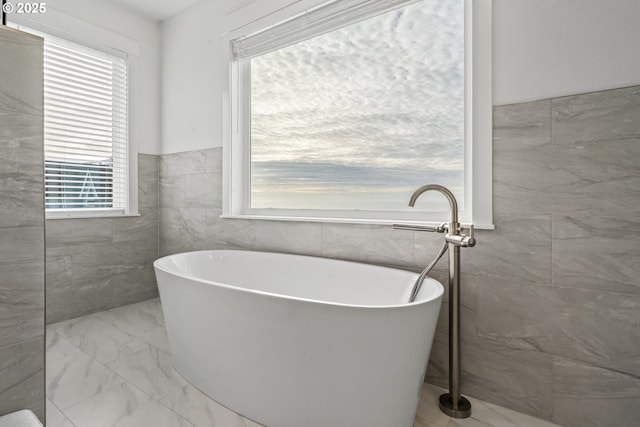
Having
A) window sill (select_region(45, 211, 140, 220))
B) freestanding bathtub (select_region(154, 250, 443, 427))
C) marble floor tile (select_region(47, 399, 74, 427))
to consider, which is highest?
window sill (select_region(45, 211, 140, 220))

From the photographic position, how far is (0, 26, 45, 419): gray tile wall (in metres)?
0.96

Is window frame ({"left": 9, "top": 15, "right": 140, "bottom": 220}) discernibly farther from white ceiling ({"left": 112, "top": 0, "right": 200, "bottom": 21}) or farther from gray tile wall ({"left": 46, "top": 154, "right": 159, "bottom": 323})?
white ceiling ({"left": 112, "top": 0, "right": 200, "bottom": 21})

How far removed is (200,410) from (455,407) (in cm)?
116

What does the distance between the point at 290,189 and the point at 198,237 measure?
1040 millimetres

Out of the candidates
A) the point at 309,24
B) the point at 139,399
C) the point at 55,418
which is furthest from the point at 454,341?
the point at 309,24

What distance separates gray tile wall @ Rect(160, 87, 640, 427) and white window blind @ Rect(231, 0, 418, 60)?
1025mm

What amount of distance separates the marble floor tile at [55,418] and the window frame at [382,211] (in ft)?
4.93

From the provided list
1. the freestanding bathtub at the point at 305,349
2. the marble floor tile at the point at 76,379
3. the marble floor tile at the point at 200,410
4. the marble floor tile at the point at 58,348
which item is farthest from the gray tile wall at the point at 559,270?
the marble floor tile at the point at 58,348

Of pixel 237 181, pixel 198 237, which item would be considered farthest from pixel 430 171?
pixel 198 237

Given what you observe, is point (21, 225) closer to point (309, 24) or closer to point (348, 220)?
point (348, 220)

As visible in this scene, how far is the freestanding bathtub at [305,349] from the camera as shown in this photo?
1.16 metres

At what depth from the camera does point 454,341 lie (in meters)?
1.50

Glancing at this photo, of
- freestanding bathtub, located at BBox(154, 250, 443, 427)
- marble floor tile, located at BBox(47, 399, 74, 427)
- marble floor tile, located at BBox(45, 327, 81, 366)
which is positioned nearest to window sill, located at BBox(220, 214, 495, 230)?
freestanding bathtub, located at BBox(154, 250, 443, 427)

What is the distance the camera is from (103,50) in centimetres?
277
